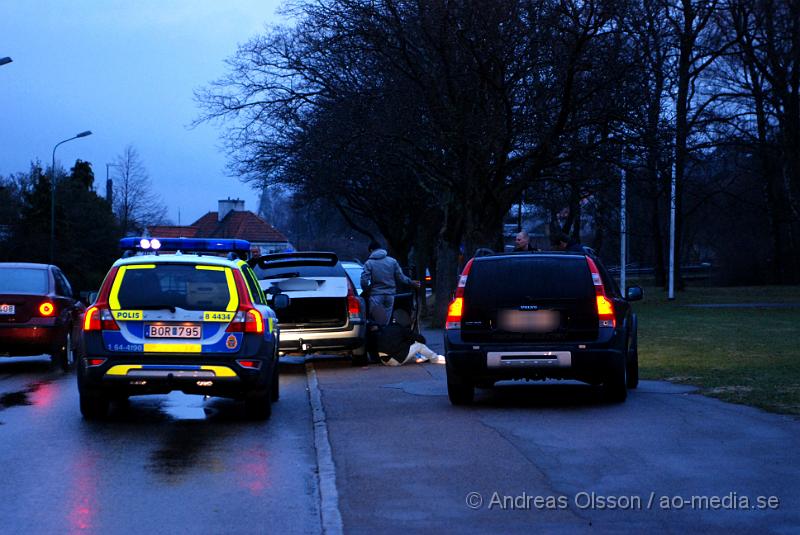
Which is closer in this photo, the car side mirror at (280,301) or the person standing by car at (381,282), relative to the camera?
the car side mirror at (280,301)

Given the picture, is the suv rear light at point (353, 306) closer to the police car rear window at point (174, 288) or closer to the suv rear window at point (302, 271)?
the suv rear window at point (302, 271)

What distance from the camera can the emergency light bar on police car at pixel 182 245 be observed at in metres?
19.3

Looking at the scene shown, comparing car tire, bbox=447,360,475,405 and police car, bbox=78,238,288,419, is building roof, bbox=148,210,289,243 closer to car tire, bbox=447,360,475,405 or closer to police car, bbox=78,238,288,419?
car tire, bbox=447,360,475,405

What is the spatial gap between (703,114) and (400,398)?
29.8m

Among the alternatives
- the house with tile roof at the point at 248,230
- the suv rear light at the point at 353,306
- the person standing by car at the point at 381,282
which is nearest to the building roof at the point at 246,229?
the house with tile roof at the point at 248,230

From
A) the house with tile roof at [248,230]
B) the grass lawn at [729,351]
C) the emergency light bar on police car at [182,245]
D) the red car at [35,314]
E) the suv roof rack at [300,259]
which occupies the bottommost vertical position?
the grass lawn at [729,351]

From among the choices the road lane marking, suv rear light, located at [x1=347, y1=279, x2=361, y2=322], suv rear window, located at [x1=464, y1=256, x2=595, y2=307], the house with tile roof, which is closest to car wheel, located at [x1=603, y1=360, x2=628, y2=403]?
suv rear window, located at [x1=464, y1=256, x2=595, y2=307]

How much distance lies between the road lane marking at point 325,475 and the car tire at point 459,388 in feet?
4.39

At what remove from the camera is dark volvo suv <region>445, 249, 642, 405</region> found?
12.4 m

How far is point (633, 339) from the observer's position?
49.1ft

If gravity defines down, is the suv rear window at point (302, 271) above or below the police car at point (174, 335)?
above

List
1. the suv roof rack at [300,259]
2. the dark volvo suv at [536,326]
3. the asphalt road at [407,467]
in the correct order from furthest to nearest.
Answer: the suv roof rack at [300,259]
the dark volvo suv at [536,326]
the asphalt road at [407,467]

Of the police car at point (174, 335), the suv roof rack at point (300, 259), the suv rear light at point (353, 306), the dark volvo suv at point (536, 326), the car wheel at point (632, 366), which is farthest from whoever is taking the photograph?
the suv roof rack at point (300, 259)

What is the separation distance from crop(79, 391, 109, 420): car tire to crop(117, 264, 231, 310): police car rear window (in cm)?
98
